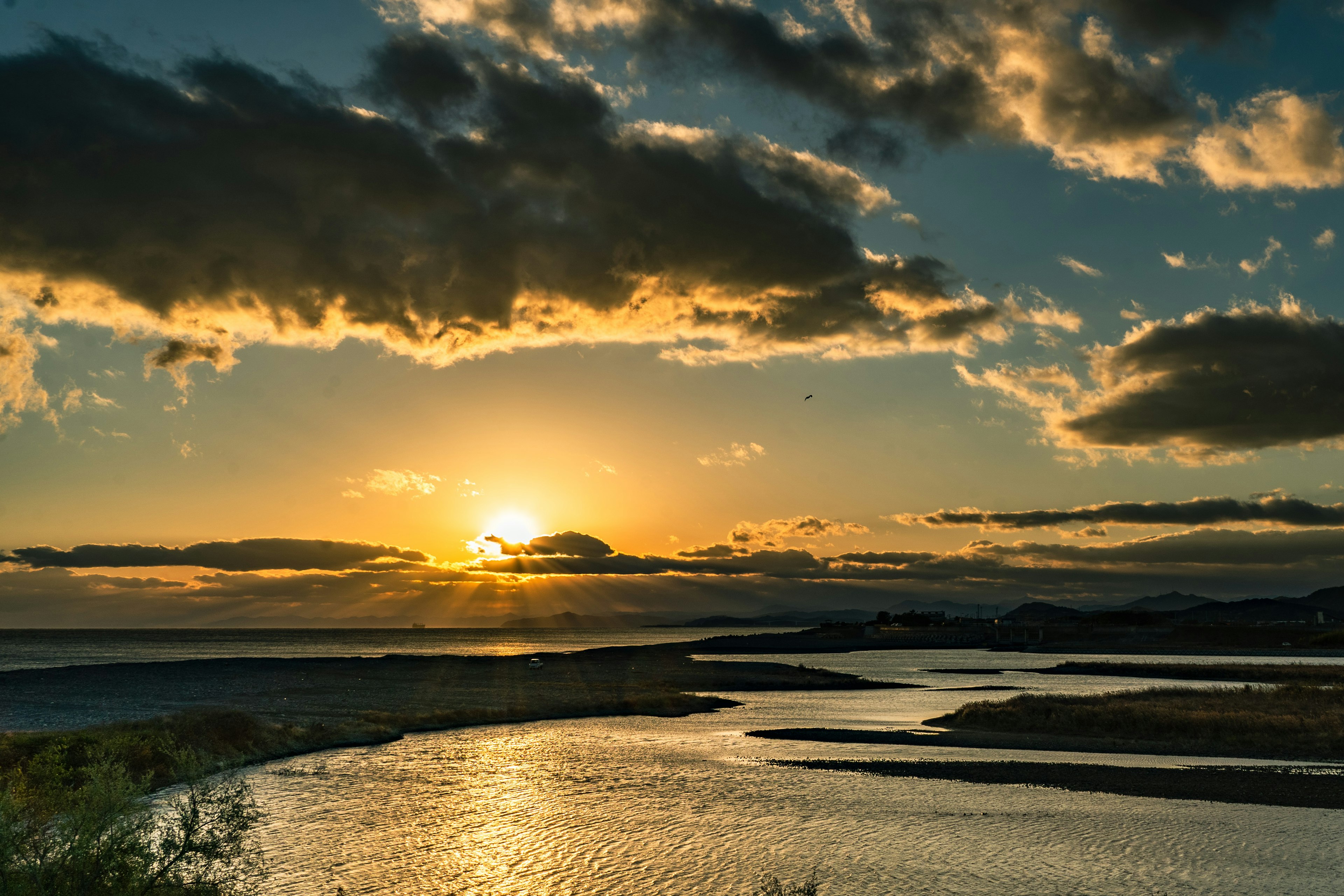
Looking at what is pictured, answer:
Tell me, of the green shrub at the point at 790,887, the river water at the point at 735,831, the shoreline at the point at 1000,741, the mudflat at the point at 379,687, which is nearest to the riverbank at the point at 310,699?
the mudflat at the point at 379,687

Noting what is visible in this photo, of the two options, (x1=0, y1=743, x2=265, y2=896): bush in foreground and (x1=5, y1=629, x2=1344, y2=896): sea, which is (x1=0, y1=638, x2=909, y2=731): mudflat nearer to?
(x1=5, y1=629, x2=1344, y2=896): sea

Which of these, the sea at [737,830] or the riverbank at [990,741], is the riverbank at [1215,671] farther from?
the sea at [737,830]

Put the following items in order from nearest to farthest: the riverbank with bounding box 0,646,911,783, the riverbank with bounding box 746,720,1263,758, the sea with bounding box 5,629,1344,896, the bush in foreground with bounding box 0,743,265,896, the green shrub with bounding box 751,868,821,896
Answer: the bush in foreground with bounding box 0,743,265,896 → the green shrub with bounding box 751,868,821,896 → the sea with bounding box 5,629,1344,896 → the riverbank with bounding box 0,646,911,783 → the riverbank with bounding box 746,720,1263,758

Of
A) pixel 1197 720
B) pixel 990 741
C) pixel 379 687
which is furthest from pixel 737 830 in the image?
pixel 379 687

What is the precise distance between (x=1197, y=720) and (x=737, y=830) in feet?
142

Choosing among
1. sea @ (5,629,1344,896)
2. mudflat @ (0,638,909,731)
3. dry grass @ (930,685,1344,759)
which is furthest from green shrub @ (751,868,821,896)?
mudflat @ (0,638,909,731)

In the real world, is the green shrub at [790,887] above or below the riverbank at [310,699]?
above

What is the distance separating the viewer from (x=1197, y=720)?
60.8 m

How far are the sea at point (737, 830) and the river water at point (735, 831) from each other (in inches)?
4.9

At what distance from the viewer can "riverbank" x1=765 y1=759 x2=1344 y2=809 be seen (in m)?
40.8

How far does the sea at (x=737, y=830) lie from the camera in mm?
28016

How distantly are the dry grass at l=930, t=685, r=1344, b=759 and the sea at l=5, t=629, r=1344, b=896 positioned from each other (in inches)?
249

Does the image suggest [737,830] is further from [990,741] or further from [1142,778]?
[990,741]

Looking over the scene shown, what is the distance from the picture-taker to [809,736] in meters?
64.3
